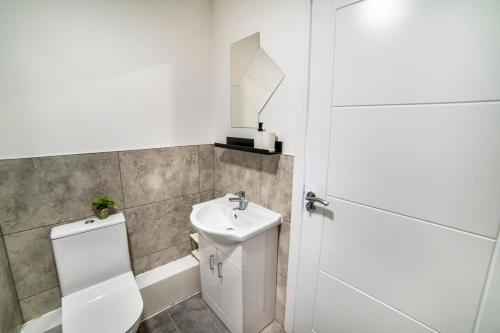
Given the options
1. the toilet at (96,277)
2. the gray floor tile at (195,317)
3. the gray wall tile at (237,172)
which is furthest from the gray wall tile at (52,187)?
the gray floor tile at (195,317)

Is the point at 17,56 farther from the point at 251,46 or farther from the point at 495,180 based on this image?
the point at 495,180

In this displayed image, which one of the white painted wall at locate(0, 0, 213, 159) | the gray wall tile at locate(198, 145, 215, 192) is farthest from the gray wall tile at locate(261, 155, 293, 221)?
the white painted wall at locate(0, 0, 213, 159)

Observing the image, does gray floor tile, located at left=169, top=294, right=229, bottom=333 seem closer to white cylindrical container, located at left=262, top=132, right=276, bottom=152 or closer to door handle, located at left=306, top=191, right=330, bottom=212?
door handle, located at left=306, top=191, right=330, bottom=212

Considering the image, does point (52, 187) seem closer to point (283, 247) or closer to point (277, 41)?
point (283, 247)

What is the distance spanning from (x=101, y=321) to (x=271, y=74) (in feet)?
5.67

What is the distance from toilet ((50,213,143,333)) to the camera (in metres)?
1.16

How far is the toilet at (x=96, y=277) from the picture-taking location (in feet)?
3.79

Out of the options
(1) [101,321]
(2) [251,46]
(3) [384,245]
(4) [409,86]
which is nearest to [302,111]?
(4) [409,86]

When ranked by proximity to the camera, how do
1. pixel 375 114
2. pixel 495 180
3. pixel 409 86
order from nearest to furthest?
pixel 495 180, pixel 409 86, pixel 375 114

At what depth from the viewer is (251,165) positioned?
160 centimetres

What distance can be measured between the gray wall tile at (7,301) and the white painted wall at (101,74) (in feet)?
1.98

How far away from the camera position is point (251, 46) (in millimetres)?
1496

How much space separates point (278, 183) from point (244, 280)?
636 mm

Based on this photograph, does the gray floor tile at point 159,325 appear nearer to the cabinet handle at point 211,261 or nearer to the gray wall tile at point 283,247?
the cabinet handle at point 211,261
